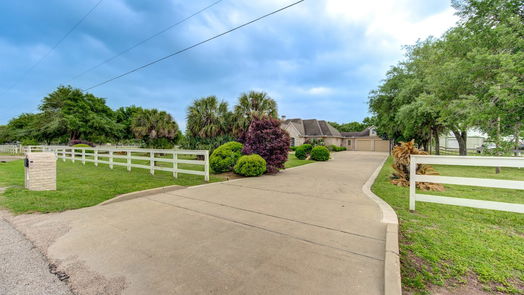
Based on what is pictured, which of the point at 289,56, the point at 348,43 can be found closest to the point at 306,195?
the point at 348,43

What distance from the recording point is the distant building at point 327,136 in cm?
3362

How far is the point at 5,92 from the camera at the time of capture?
24.4m

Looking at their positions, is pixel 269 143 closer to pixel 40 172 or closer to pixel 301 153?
pixel 40 172

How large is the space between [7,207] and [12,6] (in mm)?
13934

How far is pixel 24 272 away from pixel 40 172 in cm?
489

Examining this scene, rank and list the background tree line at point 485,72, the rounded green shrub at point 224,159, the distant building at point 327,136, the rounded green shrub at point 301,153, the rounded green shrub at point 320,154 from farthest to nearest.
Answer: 1. the distant building at point 327,136
2. the rounded green shrub at point 301,153
3. the rounded green shrub at point 320,154
4. the rounded green shrub at point 224,159
5. the background tree line at point 485,72

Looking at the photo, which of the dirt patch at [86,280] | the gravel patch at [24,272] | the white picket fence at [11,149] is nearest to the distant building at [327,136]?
the gravel patch at [24,272]

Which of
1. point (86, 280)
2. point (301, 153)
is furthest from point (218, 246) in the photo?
point (301, 153)

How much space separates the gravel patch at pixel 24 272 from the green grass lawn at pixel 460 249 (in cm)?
327

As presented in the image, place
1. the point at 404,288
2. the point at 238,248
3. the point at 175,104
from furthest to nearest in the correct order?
the point at 175,104, the point at 238,248, the point at 404,288

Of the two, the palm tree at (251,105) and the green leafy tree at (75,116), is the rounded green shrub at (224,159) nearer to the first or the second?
the palm tree at (251,105)

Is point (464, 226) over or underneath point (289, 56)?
underneath

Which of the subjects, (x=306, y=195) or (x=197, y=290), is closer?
(x=197, y=290)

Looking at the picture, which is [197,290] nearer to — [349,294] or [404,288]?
[349,294]
